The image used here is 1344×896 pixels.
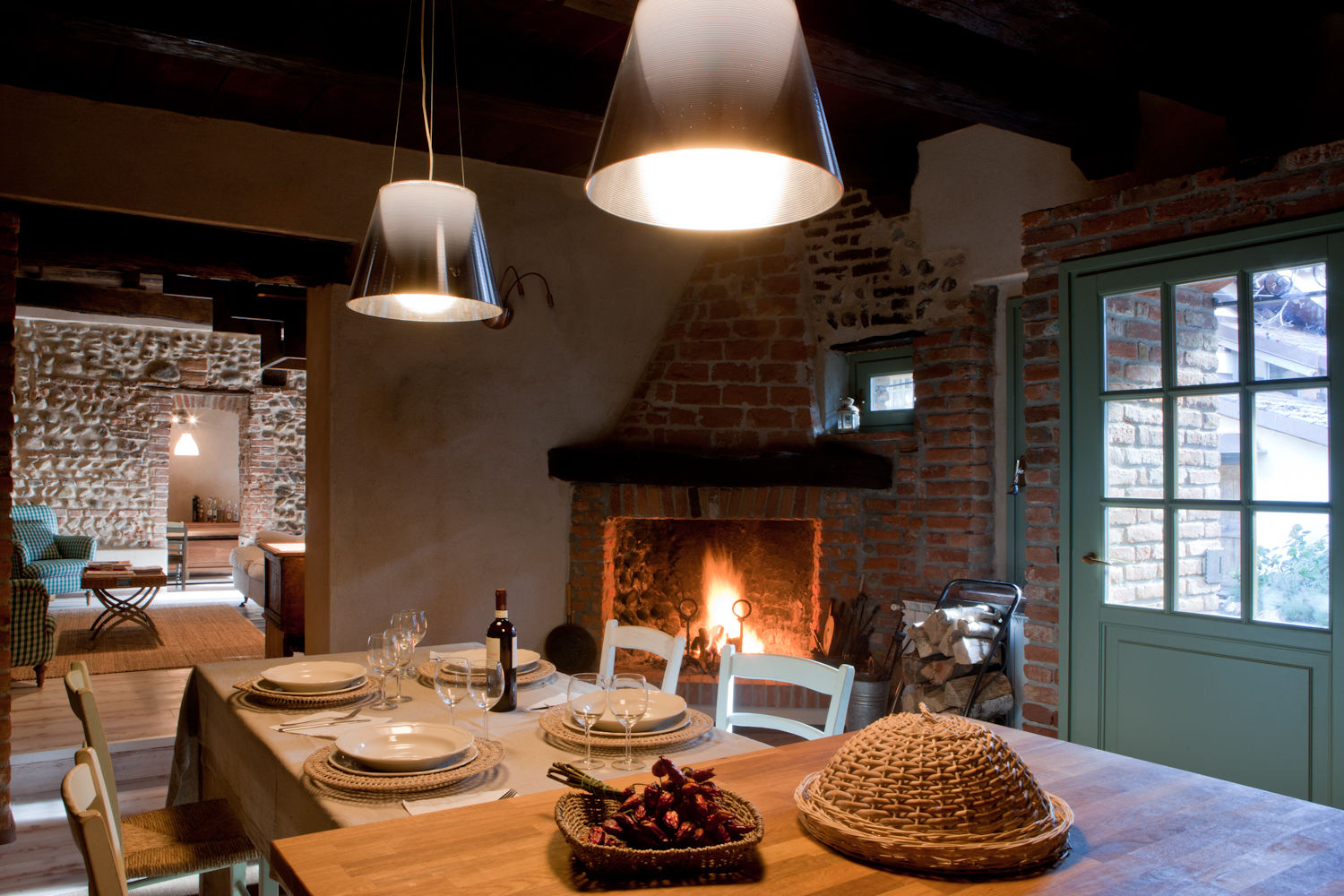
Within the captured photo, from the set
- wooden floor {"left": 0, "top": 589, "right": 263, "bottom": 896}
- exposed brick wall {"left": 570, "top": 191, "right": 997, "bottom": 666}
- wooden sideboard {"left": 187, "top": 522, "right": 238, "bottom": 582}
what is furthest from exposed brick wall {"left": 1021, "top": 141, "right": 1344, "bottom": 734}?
wooden sideboard {"left": 187, "top": 522, "right": 238, "bottom": 582}

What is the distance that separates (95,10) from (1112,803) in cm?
300

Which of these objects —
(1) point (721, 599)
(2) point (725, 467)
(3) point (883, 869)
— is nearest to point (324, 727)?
(3) point (883, 869)

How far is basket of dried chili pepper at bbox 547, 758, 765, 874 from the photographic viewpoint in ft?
3.48

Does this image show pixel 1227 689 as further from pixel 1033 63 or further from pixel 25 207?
pixel 25 207

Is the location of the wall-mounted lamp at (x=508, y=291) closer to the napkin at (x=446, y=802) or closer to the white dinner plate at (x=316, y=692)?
the white dinner plate at (x=316, y=692)

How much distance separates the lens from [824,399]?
4.42 metres

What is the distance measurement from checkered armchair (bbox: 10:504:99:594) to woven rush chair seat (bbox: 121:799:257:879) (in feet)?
22.7

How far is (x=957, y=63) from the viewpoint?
9.30 feet

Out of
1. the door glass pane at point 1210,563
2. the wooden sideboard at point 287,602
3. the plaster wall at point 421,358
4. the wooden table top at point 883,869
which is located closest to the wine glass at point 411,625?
the wooden table top at point 883,869

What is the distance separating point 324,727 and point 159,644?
577 centimetres

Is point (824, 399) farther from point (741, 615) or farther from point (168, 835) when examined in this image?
point (168, 835)

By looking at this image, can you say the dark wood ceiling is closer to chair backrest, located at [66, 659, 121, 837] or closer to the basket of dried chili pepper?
chair backrest, located at [66, 659, 121, 837]

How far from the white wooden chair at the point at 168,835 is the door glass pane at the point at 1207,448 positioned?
109 inches

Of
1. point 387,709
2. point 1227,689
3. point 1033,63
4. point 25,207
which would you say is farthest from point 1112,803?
point 25,207
